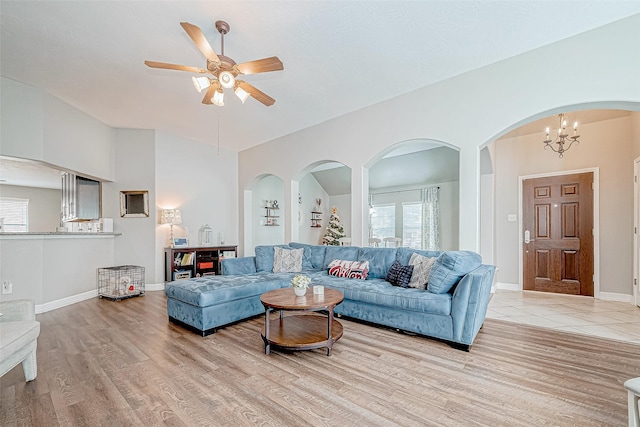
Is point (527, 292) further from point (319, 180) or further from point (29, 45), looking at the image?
point (29, 45)

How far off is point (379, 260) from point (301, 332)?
174cm

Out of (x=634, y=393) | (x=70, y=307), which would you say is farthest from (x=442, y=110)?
(x=70, y=307)

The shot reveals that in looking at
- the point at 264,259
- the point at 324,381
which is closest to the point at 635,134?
the point at 324,381

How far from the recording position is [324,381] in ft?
7.32

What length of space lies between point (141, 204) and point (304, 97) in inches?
151

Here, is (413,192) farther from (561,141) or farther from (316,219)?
(561,141)

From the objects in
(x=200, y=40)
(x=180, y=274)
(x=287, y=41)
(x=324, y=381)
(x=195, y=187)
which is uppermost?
(x=287, y=41)

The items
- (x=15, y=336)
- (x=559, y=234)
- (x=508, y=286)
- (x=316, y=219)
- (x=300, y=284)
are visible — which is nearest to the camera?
(x=15, y=336)

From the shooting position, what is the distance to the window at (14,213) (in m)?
7.89

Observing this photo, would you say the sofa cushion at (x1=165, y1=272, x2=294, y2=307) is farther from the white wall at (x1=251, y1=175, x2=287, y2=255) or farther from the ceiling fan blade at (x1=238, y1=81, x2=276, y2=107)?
the white wall at (x1=251, y1=175, x2=287, y2=255)

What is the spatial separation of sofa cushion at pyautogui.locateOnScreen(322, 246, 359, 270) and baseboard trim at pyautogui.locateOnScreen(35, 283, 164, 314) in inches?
134

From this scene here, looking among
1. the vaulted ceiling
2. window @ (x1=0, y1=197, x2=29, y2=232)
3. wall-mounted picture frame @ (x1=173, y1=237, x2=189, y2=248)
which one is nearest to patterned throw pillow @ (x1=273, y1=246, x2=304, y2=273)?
wall-mounted picture frame @ (x1=173, y1=237, x2=189, y2=248)

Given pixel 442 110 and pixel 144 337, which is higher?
pixel 442 110

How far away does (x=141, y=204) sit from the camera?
5.63 meters
